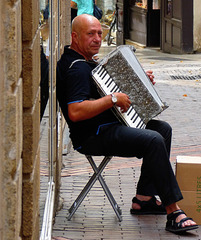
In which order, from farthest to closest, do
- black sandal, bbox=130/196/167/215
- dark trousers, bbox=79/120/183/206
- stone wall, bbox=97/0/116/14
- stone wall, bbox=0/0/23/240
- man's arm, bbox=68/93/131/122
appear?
stone wall, bbox=97/0/116/14, black sandal, bbox=130/196/167/215, dark trousers, bbox=79/120/183/206, man's arm, bbox=68/93/131/122, stone wall, bbox=0/0/23/240

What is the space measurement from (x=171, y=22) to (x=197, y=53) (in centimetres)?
116

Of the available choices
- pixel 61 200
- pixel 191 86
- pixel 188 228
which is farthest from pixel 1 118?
pixel 191 86

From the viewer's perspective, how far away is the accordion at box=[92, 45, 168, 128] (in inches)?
177

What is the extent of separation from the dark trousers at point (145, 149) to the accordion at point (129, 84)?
0.44ft

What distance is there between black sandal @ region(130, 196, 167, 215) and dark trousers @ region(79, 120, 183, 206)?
441 millimetres

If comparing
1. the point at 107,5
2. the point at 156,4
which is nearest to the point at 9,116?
the point at 156,4

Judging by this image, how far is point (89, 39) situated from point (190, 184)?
1.20m

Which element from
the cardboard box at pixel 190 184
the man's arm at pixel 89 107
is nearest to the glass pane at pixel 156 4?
the cardboard box at pixel 190 184

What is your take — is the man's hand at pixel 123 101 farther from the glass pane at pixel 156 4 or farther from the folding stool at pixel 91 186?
the glass pane at pixel 156 4

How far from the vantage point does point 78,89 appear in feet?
14.4

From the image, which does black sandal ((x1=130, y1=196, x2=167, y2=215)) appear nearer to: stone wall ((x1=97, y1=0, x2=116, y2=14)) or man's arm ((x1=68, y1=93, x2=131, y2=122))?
man's arm ((x1=68, y1=93, x2=131, y2=122))

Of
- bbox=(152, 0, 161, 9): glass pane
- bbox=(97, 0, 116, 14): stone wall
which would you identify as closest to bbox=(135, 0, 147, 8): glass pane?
bbox=(152, 0, 161, 9): glass pane

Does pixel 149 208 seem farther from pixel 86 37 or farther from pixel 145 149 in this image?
pixel 86 37

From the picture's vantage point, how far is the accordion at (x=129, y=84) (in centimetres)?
449
